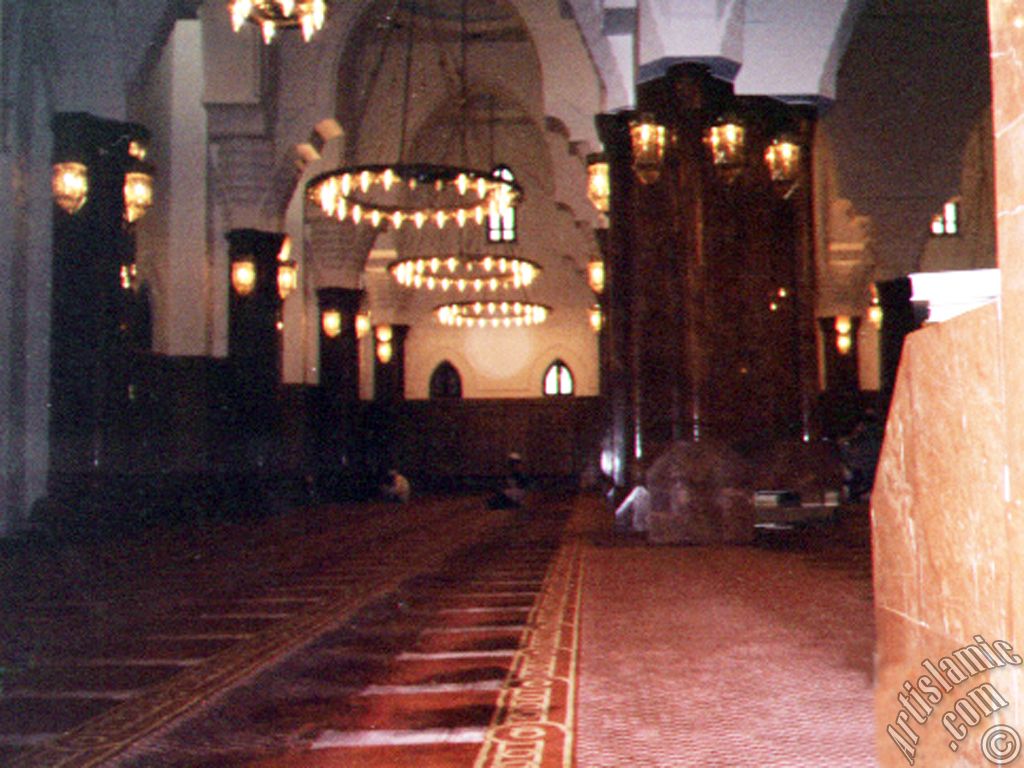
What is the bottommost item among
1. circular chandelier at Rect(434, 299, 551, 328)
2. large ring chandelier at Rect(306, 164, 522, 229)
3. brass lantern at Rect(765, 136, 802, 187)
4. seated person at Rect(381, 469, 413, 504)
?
seated person at Rect(381, 469, 413, 504)

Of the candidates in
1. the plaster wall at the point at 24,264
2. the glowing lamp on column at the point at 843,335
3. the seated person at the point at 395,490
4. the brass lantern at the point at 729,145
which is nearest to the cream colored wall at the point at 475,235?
the seated person at the point at 395,490

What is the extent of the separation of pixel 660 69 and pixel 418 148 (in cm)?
1409

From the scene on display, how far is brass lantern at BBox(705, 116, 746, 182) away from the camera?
27.8 ft

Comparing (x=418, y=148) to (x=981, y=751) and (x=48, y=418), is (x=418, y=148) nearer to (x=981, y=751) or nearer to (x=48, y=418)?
(x=48, y=418)

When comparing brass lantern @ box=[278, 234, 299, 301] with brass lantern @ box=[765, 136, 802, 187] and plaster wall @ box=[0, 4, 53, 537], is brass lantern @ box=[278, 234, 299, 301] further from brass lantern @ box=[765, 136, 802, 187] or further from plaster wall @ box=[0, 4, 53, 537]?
brass lantern @ box=[765, 136, 802, 187]

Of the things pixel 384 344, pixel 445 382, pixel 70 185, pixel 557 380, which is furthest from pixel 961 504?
pixel 445 382

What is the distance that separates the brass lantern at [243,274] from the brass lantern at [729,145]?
7.63m

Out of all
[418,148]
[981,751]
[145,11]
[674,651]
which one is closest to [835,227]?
[418,148]

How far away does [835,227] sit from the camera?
21.1 meters

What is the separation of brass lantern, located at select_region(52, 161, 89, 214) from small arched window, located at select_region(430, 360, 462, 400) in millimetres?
17272

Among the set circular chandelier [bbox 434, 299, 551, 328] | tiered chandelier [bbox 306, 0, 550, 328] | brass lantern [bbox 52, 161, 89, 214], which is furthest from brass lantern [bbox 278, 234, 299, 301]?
circular chandelier [bbox 434, 299, 551, 328]

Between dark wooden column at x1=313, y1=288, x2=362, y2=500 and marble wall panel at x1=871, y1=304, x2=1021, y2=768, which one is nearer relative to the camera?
marble wall panel at x1=871, y1=304, x2=1021, y2=768

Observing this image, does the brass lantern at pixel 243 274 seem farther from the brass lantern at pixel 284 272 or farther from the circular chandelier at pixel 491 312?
the circular chandelier at pixel 491 312

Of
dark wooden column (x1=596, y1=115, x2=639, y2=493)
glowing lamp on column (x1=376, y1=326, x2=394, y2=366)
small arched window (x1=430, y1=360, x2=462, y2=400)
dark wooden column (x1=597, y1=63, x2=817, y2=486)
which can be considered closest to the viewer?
dark wooden column (x1=597, y1=63, x2=817, y2=486)
